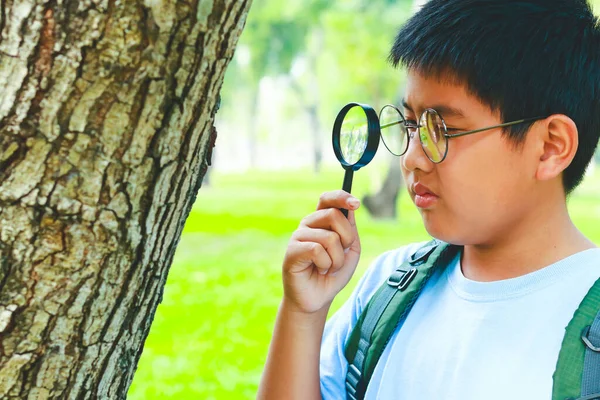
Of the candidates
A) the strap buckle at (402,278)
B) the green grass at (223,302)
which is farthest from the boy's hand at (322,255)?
the green grass at (223,302)

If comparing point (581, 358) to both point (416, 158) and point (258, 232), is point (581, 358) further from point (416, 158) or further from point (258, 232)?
point (258, 232)

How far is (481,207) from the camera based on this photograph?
1.61 m

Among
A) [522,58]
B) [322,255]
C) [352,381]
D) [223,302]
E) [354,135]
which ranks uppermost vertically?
[223,302]

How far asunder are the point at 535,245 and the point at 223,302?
5.48m

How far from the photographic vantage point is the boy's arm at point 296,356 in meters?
1.75

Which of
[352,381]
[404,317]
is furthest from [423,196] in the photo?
[352,381]

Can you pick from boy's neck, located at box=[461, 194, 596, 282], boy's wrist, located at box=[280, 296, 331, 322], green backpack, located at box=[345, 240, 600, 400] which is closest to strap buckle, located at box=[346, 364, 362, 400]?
green backpack, located at box=[345, 240, 600, 400]

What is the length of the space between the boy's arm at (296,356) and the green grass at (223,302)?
3.16m

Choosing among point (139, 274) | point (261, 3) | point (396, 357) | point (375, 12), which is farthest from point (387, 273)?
point (261, 3)

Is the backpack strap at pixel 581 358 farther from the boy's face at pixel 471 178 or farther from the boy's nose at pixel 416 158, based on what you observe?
the boy's nose at pixel 416 158

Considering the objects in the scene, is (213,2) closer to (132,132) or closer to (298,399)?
(132,132)

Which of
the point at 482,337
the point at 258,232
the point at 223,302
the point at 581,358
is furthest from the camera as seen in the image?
the point at 258,232

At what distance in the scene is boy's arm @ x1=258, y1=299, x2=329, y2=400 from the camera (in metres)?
1.75

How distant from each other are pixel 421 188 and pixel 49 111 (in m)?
0.88
